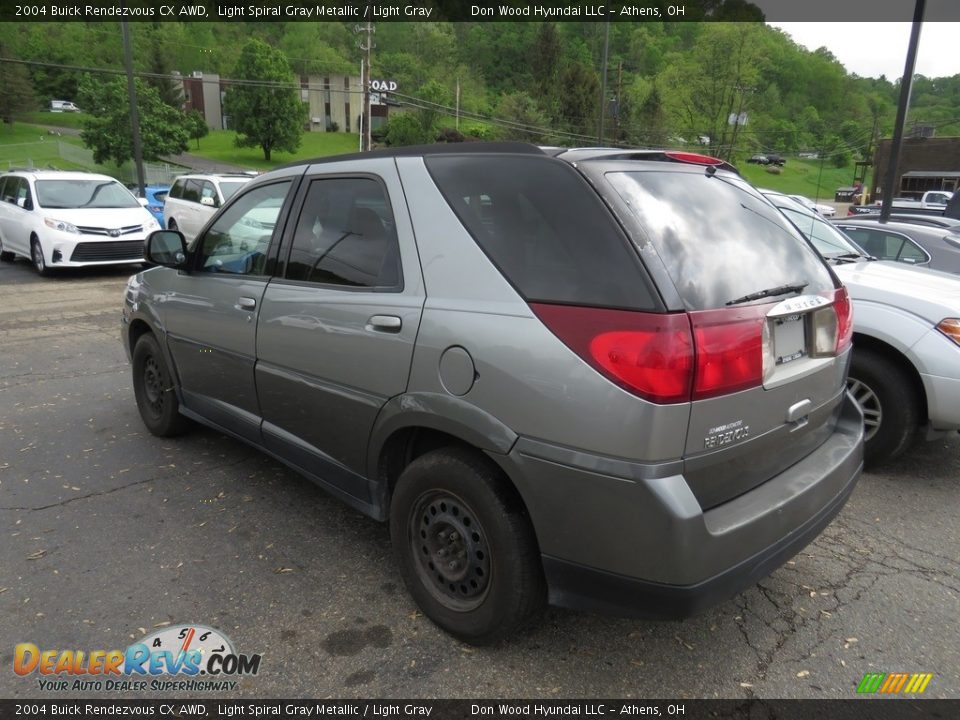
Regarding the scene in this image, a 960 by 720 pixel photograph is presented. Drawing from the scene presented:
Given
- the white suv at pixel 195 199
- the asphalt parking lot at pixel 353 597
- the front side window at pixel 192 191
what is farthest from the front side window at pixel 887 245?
the front side window at pixel 192 191

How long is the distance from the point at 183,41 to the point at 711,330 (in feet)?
342

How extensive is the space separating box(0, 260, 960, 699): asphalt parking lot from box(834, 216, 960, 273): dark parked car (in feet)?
12.7

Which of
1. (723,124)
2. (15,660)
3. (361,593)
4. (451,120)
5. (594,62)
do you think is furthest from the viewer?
(594,62)

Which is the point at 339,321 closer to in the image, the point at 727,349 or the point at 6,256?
the point at 727,349

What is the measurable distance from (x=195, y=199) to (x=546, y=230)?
14548 mm

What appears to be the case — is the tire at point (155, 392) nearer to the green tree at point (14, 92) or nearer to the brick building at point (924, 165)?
the brick building at point (924, 165)

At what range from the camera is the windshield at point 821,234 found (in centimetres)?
520

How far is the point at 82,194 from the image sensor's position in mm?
12406

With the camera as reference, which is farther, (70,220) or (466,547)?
(70,220)

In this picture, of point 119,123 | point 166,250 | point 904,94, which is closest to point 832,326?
point 166,250

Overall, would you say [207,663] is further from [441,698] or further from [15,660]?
[441,698]

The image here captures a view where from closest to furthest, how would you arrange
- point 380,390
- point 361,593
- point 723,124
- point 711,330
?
point 711,330, point 380,390, point 361,593, point 723,124

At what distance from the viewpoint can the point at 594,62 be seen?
80.7 metres

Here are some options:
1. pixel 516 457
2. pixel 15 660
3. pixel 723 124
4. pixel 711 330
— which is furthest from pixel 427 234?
pixel 723 124
